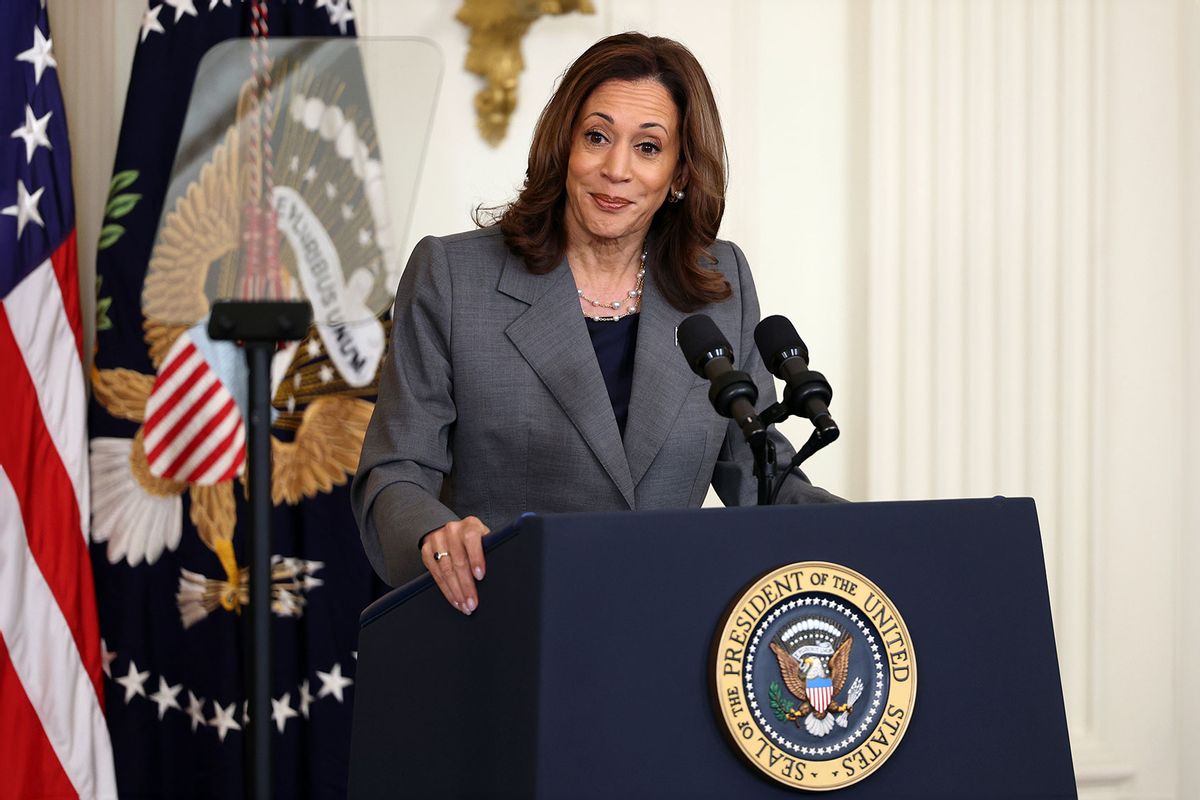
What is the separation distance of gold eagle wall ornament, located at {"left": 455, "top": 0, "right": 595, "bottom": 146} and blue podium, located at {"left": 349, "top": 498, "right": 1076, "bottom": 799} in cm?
222

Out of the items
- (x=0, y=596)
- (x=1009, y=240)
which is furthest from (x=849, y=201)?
(x=0, y=596)

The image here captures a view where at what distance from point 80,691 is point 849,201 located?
8.06ft

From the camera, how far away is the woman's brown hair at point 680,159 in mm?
2045

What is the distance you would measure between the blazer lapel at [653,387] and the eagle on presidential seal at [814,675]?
0.71m

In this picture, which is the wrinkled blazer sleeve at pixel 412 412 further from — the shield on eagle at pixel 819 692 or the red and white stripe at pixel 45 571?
the red and white stripe at pixel 45 571

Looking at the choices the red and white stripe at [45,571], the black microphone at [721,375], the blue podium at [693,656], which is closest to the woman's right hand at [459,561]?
the blue podium at [693,656]

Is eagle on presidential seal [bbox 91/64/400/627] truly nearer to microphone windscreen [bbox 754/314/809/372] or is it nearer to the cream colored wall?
the cream colored wall

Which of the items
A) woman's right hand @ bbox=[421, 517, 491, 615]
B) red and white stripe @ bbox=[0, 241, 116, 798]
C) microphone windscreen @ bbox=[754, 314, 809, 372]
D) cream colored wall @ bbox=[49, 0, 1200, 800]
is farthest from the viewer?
cream colored wall @ bbox=[49, 0, 1200, 800]

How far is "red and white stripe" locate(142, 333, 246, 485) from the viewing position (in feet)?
10.4

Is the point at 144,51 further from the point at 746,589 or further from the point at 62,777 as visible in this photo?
the point at 746,589

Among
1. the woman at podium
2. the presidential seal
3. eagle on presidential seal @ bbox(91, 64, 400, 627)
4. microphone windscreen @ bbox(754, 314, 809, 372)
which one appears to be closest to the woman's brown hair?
the woman at podium

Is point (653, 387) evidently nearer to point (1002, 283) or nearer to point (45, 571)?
point (45, 571)

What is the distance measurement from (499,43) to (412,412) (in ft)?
6.03

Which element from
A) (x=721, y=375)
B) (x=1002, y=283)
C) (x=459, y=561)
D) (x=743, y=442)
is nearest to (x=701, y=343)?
(x=721, y=375)
